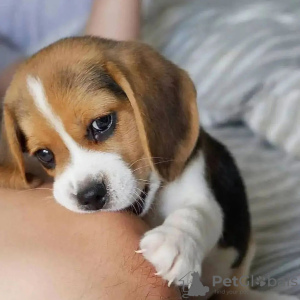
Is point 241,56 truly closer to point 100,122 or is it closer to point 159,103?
point 159,103

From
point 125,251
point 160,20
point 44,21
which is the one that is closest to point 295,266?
point 125,251

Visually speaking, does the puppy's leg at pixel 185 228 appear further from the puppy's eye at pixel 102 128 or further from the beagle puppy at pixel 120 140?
the puppy's eye at pixel 102 128

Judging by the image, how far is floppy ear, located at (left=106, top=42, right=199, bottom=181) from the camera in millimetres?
1513

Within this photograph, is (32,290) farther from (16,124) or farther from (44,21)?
(44,21)

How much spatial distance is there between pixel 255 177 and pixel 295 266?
54cm

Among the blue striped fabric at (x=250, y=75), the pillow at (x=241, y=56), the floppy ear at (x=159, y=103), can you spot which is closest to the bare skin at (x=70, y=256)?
the floppy ear at (x=159, y=103)

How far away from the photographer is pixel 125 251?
1.45m

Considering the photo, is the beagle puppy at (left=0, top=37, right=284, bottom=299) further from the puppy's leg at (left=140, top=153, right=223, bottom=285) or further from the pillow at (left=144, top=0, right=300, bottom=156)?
the pillow at (left=144, top=0, right=300, bottom=156)

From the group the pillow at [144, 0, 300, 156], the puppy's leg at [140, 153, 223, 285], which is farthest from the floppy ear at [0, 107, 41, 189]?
the pillow at [144, 0, 300, 156]

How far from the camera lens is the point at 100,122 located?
149cm

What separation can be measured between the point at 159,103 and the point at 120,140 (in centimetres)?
15

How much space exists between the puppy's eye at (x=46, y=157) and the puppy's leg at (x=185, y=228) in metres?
0.34

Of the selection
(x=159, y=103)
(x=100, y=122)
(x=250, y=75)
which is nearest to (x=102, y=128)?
(x=100, y=122)

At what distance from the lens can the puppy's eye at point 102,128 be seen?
148 cm
